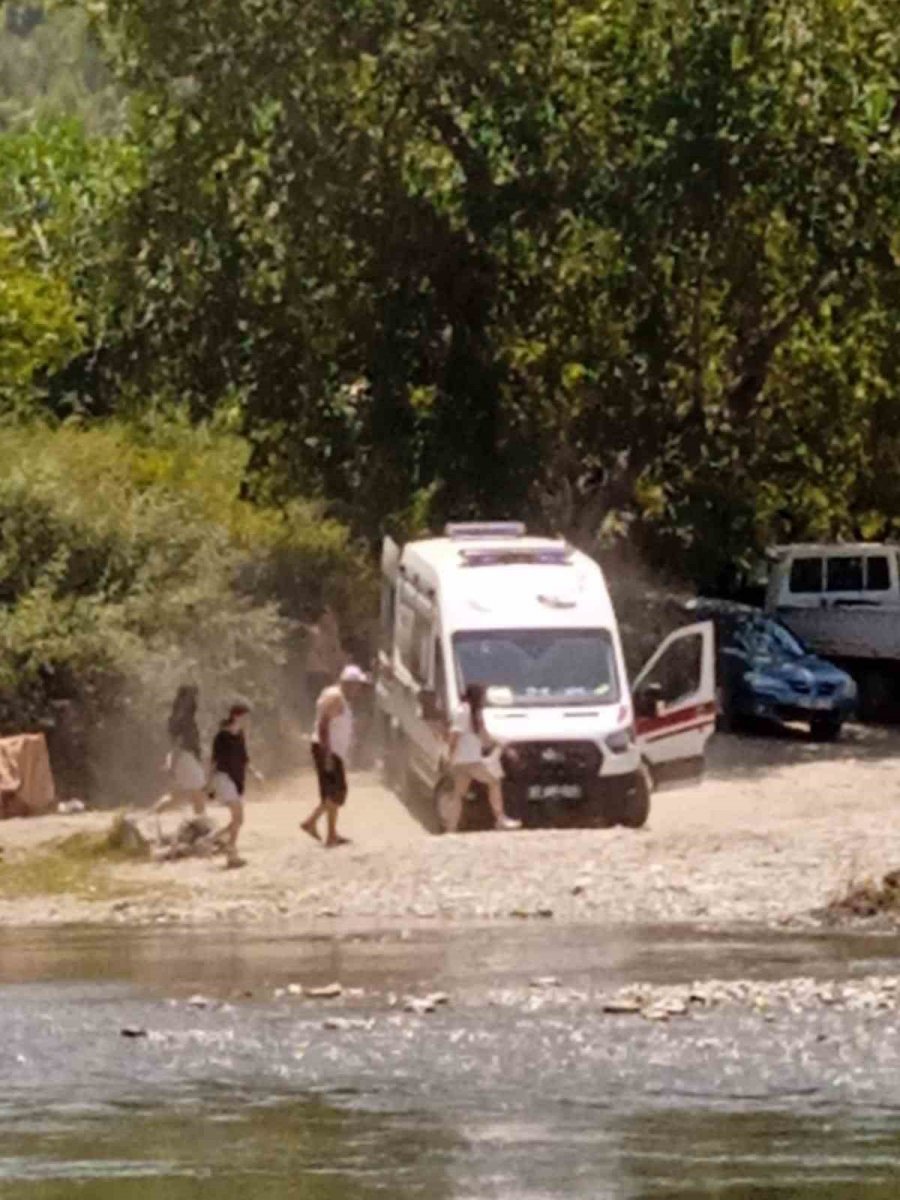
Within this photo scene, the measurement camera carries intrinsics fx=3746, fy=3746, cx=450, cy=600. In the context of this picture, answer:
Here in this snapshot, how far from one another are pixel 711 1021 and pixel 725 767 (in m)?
17.4

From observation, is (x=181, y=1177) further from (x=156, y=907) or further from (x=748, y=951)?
(x=156, y=907)

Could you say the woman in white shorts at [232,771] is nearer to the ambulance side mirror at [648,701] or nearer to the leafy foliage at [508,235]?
the ambulance side mirror at [648,701]

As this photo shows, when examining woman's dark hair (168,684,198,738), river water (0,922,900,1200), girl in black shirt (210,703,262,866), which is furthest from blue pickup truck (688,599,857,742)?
river water (0,922,900,1200)

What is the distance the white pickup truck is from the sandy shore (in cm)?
1019

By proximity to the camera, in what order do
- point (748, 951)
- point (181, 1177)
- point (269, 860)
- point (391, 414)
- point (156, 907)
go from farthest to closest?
1. point (391, 414)
2. point (269, 860)
3. point (156, 907)
4. point (748, 951)
5. point (181, 1177)

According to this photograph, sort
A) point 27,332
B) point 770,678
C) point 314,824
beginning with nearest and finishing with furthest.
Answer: point 314,824, point 27,332, point 770,678

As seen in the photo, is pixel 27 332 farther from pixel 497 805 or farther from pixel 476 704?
pixel 497 805

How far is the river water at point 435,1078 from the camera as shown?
17312mm

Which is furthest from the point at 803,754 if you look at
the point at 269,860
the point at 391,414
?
the point at 269,860

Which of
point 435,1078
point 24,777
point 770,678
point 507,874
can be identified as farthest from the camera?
point 770,678

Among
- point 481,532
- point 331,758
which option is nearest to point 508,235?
point 481,532

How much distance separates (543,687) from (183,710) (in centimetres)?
310

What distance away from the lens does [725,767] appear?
128ft

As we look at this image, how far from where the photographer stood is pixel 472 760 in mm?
31266
